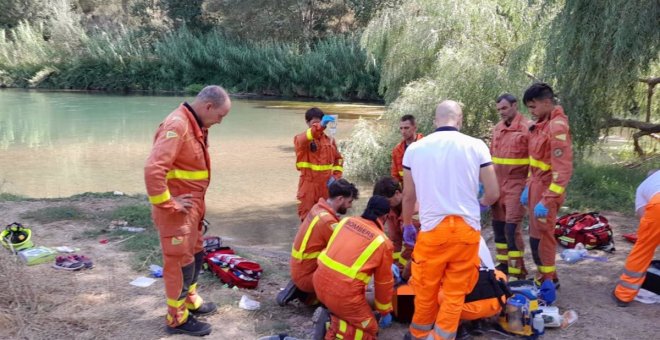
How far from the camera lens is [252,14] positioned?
38562 millimetres

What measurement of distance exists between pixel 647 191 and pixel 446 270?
2.11 m

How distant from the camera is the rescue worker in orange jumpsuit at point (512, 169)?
5258 mm

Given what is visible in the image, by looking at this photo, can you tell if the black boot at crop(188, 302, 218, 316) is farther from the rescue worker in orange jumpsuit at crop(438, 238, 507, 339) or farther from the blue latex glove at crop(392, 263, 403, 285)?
the rescue worker in orange jumpsuit at crop(438, 238, 507, 339)

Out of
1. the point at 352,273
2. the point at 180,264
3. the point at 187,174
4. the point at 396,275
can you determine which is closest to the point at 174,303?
the point at 180,264

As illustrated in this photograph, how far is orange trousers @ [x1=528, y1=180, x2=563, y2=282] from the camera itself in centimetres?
490

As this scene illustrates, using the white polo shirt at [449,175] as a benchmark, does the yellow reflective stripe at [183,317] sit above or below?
below

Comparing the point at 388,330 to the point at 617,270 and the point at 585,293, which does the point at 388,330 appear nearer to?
the point at 585,293

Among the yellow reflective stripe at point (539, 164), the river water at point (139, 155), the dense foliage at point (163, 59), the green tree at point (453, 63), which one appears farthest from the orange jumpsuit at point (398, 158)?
the dense foliage at point (163, 59)

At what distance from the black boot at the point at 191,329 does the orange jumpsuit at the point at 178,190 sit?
44mm

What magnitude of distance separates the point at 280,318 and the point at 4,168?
10563 mm

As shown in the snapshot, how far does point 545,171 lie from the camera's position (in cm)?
Result: 500

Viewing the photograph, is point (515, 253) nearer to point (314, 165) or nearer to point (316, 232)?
point (316, 232)

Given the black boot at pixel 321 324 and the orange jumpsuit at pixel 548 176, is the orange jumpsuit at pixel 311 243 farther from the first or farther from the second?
the orange jumpsuit at pixel 548 176

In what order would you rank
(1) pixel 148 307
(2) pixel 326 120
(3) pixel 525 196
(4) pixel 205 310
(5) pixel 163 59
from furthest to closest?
(5) pixel 163 59
(2) pixel 326 120
(3) pixel 525 196
(1) pixel 148 307
(4) pixel 205 310
